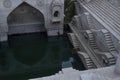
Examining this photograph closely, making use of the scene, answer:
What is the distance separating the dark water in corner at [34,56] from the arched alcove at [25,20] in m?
0.39

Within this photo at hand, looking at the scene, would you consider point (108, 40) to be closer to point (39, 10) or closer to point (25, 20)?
point (39, 10)

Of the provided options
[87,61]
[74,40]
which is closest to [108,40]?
[87,61]

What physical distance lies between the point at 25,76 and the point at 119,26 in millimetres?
5139

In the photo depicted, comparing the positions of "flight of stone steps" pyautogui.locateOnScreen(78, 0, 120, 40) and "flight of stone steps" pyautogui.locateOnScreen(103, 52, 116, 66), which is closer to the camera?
"flight of stone steps" pyautogui.locateOnScreen(103, 52, 116, 66)

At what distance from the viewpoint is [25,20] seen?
13.1 meters

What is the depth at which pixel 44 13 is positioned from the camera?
12.1 meters

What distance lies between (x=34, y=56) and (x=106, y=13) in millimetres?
4639

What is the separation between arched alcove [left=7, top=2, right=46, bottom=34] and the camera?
12.7 m

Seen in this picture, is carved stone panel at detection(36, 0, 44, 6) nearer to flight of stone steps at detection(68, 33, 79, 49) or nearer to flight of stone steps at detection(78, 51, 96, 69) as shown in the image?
flight of stone steps at detection(68, 33, 79, 49)

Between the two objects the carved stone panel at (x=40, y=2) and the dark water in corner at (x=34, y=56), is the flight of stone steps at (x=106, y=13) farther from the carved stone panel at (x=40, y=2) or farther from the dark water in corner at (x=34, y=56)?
the carved stone panel at (x=40, y=2)

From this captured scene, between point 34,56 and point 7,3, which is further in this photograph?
point 34,56

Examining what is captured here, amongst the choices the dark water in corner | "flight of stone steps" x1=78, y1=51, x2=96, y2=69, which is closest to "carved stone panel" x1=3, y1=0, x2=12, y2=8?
the dark water in corner

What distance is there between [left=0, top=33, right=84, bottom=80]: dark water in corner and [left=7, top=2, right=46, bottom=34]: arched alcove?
0.39 metres

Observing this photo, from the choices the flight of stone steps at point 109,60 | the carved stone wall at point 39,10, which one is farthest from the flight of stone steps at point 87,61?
the carved stone wall at point 39,10
